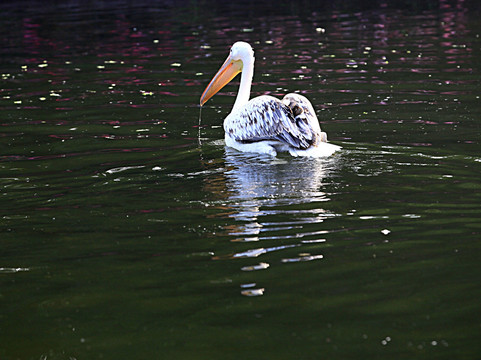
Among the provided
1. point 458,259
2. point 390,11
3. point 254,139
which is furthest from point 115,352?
point 390,11

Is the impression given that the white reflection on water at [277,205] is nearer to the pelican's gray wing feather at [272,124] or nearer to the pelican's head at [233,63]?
the pelican's gray wing feather at [272,124]

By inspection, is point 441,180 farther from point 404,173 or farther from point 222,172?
point 222,172

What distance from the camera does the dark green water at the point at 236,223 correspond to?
15.2ft

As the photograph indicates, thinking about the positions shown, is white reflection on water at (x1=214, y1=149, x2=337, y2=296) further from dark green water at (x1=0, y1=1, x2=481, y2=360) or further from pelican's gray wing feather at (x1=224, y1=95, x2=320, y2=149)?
pelican's gray wing feather at (x1=224, y1=95, x2=320, y2=149)

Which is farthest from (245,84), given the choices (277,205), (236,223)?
(236,223)

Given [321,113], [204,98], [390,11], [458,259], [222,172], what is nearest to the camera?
[458,259]

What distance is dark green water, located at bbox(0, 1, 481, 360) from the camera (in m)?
4.64

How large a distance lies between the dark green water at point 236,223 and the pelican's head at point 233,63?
2.03ft

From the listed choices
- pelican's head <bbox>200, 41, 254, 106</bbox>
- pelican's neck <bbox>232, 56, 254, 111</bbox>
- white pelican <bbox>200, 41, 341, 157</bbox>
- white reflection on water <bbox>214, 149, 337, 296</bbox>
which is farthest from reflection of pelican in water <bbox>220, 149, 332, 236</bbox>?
pelican's head <bbox>200, 41, 254, 106</bbox>

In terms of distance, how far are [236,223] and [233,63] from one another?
4811 mm

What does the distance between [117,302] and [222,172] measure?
3542mm

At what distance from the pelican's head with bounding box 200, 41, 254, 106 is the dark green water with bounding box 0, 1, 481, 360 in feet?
2.03

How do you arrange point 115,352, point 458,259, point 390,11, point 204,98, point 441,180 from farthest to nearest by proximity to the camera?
point 390,11 → point 204,98 → point 441,180 → point 458,259 → point 115,352

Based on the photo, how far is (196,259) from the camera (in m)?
5.79
